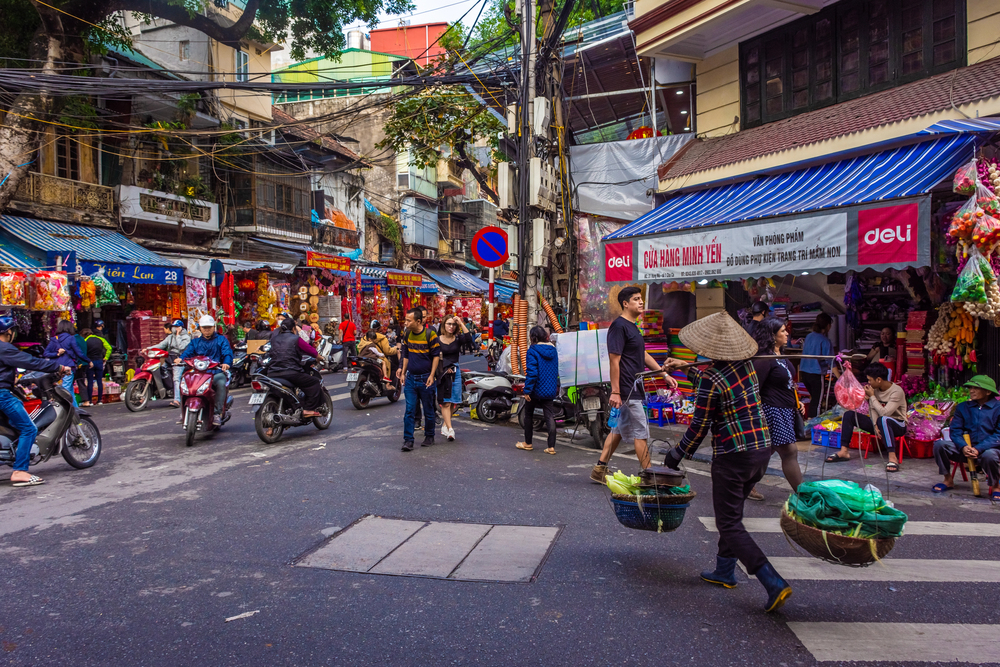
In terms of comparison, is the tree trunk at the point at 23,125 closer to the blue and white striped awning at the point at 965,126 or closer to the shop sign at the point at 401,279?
the shop sign at the point at 401,279

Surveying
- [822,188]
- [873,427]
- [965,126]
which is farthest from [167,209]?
[965,126]

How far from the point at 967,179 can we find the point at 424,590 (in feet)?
22.4

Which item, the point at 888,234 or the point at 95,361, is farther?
the point at 95,361

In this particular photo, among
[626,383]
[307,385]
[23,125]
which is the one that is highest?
[23,125]

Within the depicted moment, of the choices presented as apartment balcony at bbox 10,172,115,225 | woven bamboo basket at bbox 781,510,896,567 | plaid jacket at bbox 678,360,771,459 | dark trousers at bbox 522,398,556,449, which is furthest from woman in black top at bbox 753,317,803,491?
apartment balcony at bbox 10,172,115,225

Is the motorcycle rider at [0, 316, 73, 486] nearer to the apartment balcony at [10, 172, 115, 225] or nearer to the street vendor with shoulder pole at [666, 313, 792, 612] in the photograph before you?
the street vendor with shoulder pole at [666, 313, 792, 612]

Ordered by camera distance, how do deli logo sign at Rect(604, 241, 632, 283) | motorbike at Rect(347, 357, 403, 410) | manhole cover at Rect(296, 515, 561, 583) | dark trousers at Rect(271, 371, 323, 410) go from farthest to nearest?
motorbike at Rect(347, 357, 403, 410)
deli logo sign at Rect(604, 241, 632, 283)
dark trousers at Rect(271, 371, 323, 410)
manhole cover at Rect(296, 515, 561, 583)

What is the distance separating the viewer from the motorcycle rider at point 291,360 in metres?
9.44

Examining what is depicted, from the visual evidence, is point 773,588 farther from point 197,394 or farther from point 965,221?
point 197,394

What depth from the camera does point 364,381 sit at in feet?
41.7

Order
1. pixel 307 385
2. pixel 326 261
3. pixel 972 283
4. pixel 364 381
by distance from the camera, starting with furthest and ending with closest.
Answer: pixel 326 261, pixel 364 381, pixel 307 385, pixel 972 283

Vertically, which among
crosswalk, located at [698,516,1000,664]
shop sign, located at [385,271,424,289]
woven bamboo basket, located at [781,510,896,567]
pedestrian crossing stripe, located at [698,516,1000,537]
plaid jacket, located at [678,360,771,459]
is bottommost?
pedestrian crossing stripe, located at [698,516,1000,537]

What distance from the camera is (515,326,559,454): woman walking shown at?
344 inches

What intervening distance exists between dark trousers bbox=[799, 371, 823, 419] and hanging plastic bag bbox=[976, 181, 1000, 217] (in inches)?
123
